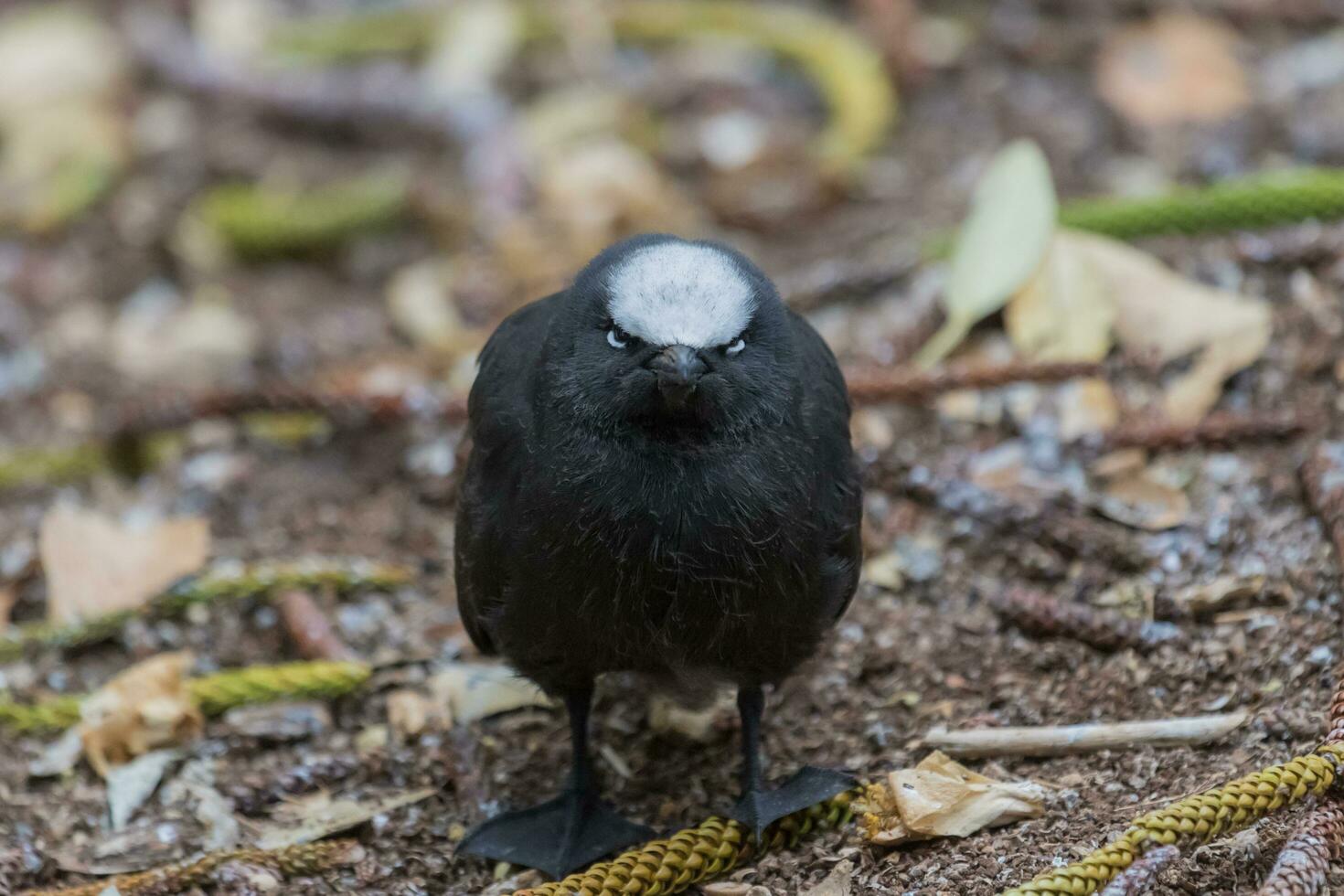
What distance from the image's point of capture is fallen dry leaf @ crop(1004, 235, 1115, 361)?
5.09 m

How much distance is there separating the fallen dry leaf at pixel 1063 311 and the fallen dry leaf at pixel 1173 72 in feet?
6.07

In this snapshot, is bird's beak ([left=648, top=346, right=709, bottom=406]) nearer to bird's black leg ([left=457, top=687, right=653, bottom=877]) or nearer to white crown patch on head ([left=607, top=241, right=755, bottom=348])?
white crown patch on head ([left=607, top=241, right=755, bottom=348])

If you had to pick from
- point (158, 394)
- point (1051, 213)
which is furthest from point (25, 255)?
point (1051, 213)

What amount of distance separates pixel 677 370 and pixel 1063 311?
2.22 m

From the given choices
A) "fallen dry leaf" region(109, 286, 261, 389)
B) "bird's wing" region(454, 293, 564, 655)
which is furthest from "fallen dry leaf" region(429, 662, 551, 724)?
"fallen dry leaf" region(109, 286, 261, 389)

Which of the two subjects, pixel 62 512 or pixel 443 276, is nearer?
pixel 62 512

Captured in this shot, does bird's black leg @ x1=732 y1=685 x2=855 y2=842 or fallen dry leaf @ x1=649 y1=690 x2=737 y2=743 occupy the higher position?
bird's black leg @ x1=732 y1=685 x2=855 y2=842

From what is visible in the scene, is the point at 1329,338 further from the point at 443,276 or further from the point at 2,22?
the point at 2,22

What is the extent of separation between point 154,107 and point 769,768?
220 inches

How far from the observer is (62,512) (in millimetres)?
4922

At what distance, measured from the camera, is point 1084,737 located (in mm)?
3674

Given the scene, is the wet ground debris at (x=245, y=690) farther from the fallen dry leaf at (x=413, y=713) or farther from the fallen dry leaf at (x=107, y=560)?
the fallen dry leaf at (x=107, y=560)

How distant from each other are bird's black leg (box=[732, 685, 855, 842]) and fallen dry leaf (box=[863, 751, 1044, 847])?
0.60 feet

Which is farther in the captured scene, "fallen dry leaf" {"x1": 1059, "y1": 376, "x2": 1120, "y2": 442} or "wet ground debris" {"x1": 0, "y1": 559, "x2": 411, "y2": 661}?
"fallen dry leaf" {"x1": 1059, "y1": 376, "x2": 1120, "y2": 442}
